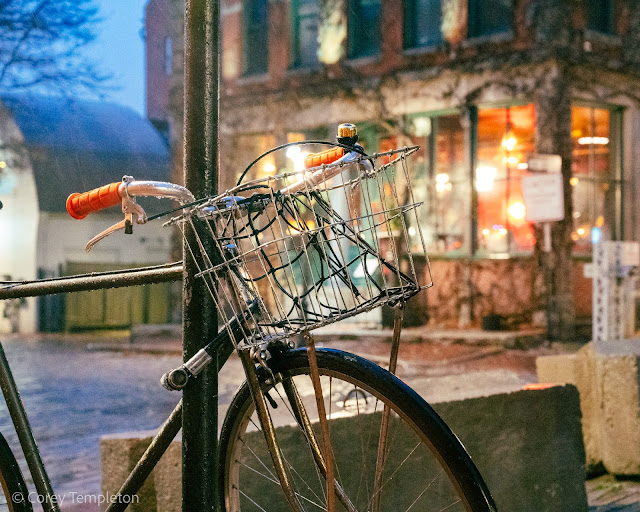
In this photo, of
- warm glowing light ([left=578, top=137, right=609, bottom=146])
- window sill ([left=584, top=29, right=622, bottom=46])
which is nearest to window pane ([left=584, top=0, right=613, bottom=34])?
window sill ([left=584, top=29, right=622, bottom=46])

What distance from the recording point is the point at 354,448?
318cm

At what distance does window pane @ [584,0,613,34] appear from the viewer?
1416cm

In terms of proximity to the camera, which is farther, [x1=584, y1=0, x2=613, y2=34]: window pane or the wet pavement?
[x1=584, y1=0, x2=613, y2=34]: window pane

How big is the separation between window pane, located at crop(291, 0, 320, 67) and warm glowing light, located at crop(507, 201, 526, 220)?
219 inches

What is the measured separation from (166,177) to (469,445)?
18.5 m

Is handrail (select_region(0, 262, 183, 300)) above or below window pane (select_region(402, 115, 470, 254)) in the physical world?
below

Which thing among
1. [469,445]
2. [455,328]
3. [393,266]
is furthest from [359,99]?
[393,266]

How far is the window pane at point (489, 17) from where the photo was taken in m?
14.0

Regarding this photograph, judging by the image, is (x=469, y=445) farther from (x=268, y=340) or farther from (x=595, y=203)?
(x=595, y=203)

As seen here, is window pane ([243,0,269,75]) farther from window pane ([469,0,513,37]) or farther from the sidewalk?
the sidewalk

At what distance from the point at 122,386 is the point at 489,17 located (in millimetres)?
9787

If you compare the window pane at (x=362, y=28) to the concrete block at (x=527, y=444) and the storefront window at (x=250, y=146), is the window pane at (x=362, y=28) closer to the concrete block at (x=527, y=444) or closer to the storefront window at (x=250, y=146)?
the storefront window at (x=250, y=146)

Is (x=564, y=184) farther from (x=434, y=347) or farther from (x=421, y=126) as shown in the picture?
(x=434, y=347)

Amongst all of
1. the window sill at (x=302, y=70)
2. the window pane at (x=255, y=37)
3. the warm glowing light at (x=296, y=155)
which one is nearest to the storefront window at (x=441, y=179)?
the warm glowing light at (x=296, y=155)
